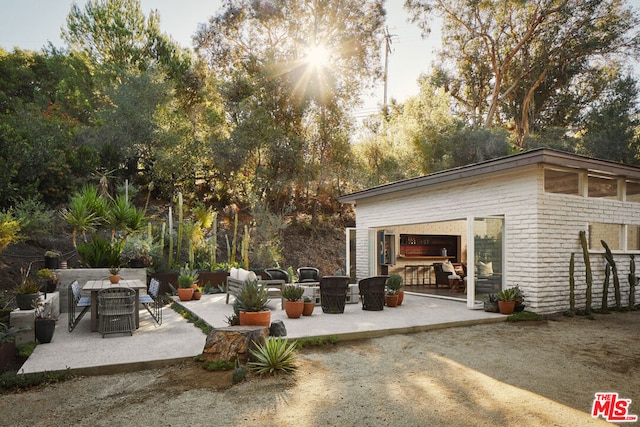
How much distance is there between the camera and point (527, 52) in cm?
2184

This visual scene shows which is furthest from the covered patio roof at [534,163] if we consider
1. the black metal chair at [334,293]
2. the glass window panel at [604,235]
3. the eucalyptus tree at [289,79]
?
the eucalyptus tree at [289,79]

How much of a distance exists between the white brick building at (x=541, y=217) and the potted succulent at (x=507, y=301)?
0.36m

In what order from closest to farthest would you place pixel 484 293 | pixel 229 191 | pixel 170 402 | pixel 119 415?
pixel 119 415 < pixel 170 402 < pixel 484 293 < pixel 229 191

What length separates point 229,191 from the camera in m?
19.2

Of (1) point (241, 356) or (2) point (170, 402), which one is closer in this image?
(2) point (170, 402)

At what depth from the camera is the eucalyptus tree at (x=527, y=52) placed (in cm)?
2023

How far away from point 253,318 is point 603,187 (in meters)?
8.00

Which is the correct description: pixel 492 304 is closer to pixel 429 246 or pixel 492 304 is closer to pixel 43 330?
pixel 429 246

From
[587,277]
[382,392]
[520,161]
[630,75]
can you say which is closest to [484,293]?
[587,277]

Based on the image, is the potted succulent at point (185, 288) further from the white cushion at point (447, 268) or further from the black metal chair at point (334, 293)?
the white cushion at point (447, 268)

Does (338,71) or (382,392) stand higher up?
(338,71)

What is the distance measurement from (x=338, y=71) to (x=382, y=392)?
57.6 ft

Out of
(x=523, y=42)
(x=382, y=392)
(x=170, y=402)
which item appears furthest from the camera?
(x=523, y=42)

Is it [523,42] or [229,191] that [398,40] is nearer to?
[523,42]
